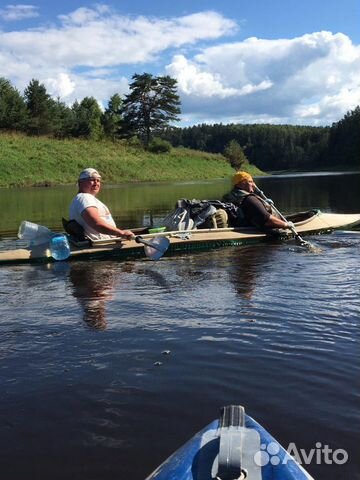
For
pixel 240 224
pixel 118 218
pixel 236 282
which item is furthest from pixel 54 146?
pixel 236 282

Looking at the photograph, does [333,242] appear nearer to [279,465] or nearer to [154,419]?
[154,419]

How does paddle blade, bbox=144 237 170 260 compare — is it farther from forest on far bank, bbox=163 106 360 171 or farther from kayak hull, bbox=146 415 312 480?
forest on far bank, bbox=163 106 360 171

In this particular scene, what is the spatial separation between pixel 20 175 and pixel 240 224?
27427 millimetres

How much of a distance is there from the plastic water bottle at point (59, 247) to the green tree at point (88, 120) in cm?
4468

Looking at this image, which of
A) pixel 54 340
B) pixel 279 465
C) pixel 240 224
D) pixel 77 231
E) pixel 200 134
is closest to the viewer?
pixel 279 465

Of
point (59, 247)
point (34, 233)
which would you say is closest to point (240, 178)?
point (59, 247)

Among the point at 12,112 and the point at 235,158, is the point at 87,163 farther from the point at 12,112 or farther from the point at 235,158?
the point at 235,158

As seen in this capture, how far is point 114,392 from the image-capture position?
12.3 ft

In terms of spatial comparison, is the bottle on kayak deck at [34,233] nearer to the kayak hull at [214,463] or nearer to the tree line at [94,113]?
the kayak hull at [214,463]

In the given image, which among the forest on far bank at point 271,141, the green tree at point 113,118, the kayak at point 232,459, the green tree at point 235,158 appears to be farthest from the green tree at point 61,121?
the forest on far bank at point 271,141

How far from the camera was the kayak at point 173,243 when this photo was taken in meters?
8.71

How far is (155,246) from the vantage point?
8781 millimetres

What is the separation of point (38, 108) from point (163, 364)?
4897 centimetres

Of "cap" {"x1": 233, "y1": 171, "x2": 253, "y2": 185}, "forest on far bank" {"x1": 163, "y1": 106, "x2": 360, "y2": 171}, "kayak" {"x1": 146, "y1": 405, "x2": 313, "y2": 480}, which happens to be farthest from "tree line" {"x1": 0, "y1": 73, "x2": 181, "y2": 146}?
"forest on far bank" {"x1": 163, "y1": 106, "x2": 360, "y2": 171}
